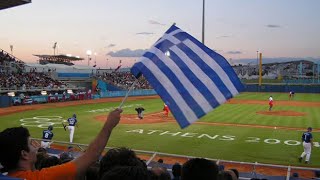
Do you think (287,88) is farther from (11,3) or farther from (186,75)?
(186,75)

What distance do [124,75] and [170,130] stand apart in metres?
69.2

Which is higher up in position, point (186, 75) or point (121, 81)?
point (121, 81)

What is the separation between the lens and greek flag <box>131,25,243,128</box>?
6289mm

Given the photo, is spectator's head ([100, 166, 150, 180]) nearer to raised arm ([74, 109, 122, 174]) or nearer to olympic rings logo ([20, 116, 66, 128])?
raised arm ([74, 109, 122, 174])

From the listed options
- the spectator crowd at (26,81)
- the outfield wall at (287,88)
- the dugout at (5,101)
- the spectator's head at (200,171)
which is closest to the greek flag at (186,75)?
the spectator's head at (200,171)

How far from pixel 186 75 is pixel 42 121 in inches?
1068

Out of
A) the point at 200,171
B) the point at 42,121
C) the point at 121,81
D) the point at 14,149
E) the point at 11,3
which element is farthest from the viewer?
the point at 121,81

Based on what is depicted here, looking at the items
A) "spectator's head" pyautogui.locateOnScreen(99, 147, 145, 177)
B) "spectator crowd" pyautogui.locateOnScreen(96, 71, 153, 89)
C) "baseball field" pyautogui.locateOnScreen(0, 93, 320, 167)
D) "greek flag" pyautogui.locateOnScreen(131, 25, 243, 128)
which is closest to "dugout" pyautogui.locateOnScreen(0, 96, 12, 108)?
"baseball field" pyautogui.locateOnScreen(0, 93, 320, 167)

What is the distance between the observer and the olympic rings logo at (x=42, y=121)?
28.9 m

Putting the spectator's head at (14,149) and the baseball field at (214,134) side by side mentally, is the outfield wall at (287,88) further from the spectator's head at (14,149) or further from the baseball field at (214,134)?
the spectator's head at (14,149)

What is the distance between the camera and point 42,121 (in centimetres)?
3136

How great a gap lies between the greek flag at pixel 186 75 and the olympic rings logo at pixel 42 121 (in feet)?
78.0

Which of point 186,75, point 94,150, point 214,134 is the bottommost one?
point 214,134

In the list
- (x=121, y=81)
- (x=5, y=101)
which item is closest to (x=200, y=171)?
(x=5, y=101)
